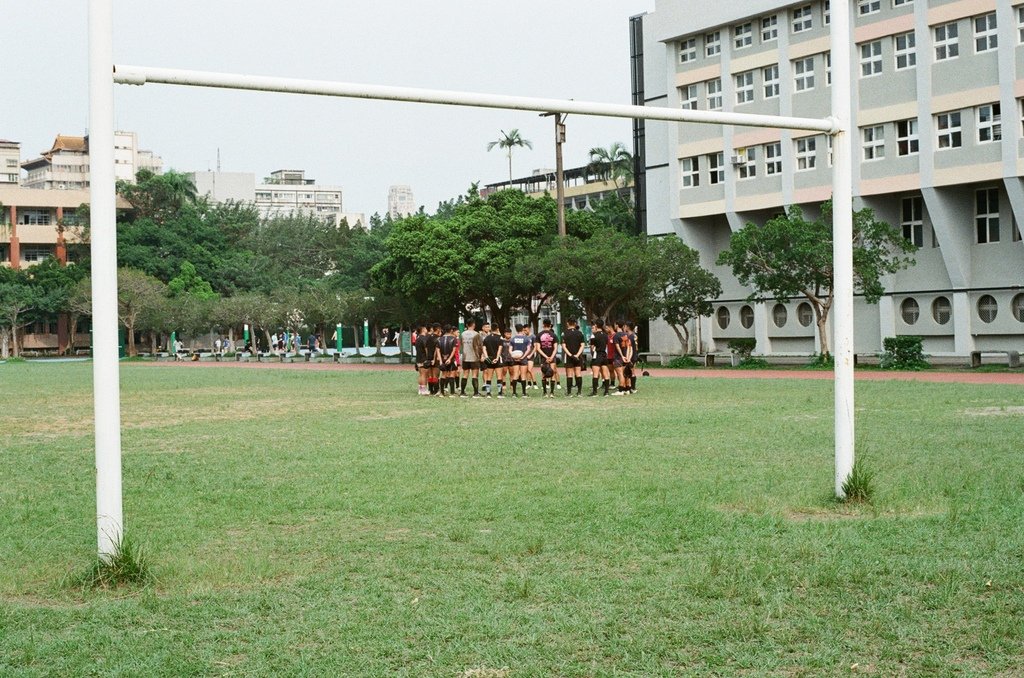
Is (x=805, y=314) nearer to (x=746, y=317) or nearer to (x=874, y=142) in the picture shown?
(x=746, y=317)

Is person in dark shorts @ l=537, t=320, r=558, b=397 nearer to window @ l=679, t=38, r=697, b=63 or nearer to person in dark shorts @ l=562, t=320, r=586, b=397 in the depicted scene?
person in dark shorts @ l=562, t=320, r=586, b=397

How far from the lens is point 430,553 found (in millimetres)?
8000

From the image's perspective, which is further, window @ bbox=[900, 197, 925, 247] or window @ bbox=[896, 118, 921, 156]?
window @ bbox=[900, 197, 925, 247]

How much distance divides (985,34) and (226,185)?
3714 inches

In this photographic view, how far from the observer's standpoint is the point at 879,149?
42.5 meters

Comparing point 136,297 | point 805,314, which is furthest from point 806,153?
point 136,297

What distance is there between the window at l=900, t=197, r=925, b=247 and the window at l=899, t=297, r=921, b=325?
6.83 feet

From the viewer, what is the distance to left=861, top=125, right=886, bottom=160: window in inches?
1666

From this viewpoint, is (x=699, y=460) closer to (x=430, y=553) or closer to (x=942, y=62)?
(x=430, y=553)

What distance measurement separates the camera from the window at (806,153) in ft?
146

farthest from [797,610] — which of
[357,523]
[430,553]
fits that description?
[357,523]

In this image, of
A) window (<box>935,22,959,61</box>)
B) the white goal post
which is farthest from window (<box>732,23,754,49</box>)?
the white goal post

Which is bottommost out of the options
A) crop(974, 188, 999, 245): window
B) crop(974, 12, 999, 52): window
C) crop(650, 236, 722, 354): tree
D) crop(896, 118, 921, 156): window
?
crop(650, 236, 722, 354): tree

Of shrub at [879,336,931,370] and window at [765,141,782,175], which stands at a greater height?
window at [765,141,782,175]
